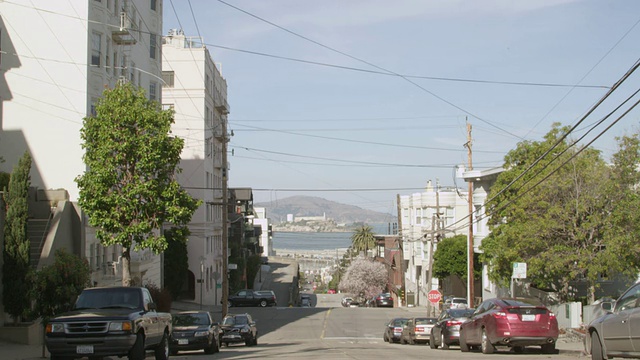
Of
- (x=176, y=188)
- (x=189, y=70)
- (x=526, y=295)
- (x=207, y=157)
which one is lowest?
(x=526, y=295)

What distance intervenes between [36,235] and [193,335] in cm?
962

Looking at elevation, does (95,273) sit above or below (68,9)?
below

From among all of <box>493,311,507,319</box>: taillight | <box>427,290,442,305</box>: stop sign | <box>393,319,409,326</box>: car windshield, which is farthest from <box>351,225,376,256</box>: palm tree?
<box>493,311,507,319</box>: taillight

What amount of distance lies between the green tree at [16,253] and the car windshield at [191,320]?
15.7 ft

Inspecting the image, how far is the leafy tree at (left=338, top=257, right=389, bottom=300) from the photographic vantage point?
337 feet

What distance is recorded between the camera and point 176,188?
27125 millimetres

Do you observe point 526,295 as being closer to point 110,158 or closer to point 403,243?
point 110,158

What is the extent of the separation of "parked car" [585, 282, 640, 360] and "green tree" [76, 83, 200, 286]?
52.7ft

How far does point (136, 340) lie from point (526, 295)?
29.5 m

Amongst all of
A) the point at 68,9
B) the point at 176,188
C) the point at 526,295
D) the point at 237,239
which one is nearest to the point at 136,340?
the point at 176,188

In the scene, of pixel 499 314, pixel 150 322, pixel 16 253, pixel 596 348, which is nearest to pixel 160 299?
pixel 16 253

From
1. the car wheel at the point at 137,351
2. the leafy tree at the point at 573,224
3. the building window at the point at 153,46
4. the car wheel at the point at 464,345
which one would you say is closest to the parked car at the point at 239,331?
the car wheel at the point at 464,345

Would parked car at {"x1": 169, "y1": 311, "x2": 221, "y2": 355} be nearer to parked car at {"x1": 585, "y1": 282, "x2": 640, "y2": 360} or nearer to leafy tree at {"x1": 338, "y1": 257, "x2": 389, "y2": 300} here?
parked car at {"x1": 585, "y1": 282, "x2": 640, "y2": 360}

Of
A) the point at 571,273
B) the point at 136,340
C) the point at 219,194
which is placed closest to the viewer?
the point at 136,340
